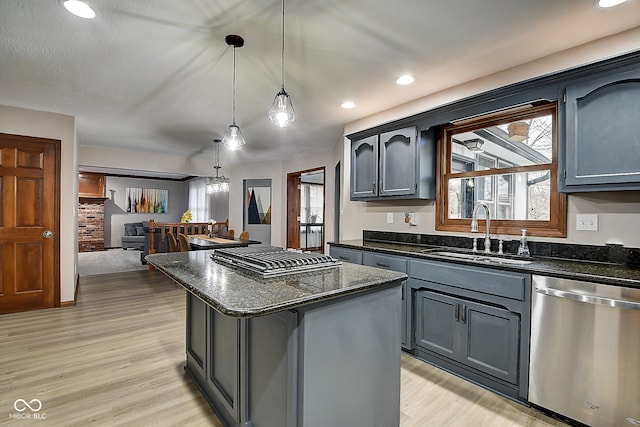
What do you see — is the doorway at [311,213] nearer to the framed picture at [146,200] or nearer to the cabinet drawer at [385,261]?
the cabinet drawer at [385,261]

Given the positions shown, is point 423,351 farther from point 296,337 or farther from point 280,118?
point 280,118

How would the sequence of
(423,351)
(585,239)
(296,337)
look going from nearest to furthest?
(296,337), (585,239), (423,351)

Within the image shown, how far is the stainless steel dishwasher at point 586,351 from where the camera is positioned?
157cm

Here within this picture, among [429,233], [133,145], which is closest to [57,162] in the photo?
[133,145]

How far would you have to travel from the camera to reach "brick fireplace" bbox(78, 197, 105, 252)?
9.47 m

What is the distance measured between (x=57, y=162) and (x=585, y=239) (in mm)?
5307

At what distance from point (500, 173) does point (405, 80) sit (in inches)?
44.6

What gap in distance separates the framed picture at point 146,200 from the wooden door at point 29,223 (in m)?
7.06

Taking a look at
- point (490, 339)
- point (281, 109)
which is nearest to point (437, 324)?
point (490, 339)

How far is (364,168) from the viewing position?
3.47 meters

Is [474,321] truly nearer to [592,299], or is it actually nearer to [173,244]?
[592,299]

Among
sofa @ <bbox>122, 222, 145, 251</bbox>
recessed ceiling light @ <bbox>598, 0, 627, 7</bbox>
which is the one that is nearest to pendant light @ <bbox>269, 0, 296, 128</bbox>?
recessed ceiling light @ <bbox>598, 0, 627, 7</bbox>

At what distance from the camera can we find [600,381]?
1.65 m

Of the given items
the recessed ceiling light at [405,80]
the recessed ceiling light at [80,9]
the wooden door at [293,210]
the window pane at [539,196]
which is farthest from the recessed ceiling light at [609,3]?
the wooden door at [293,210]
